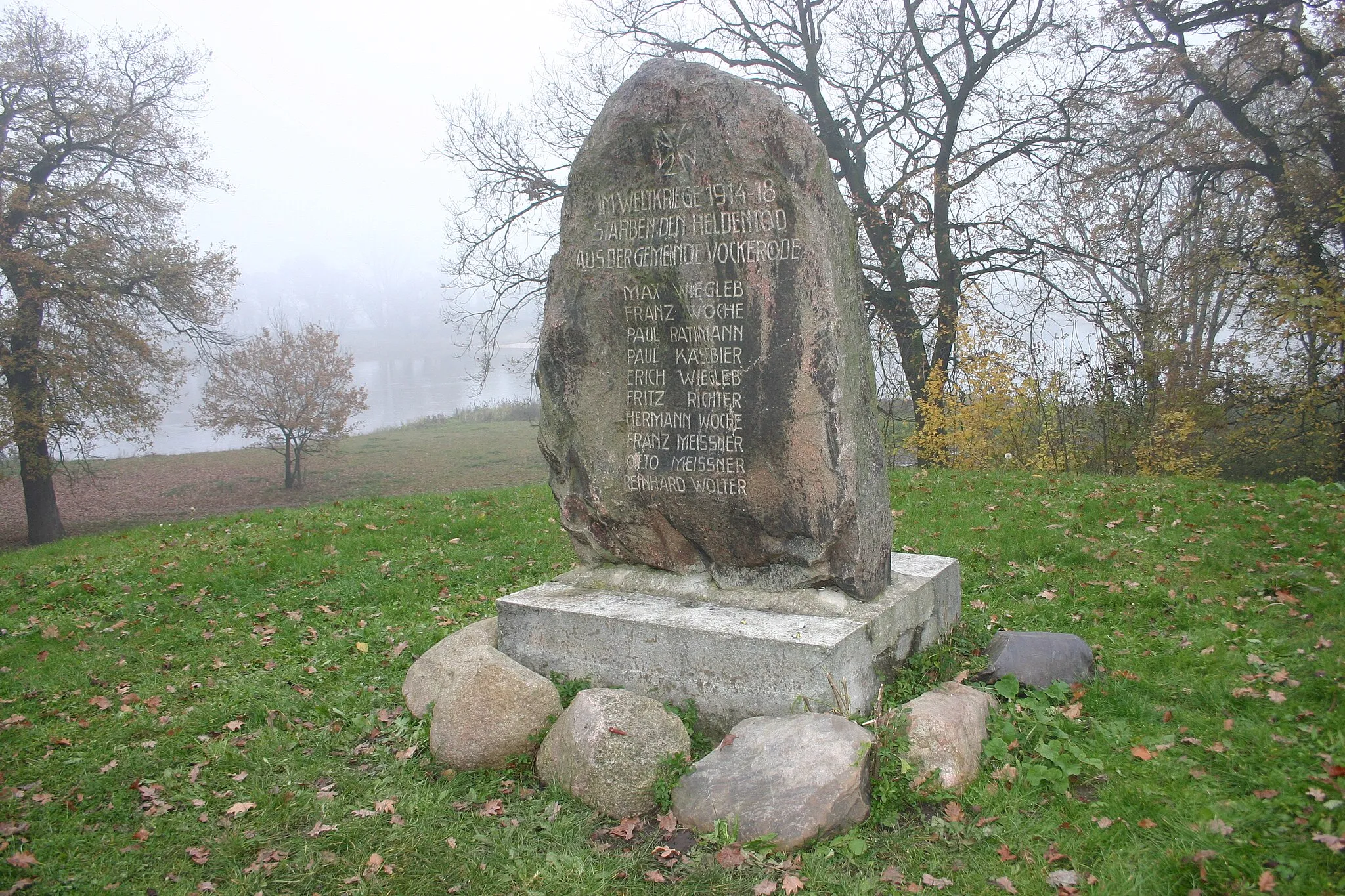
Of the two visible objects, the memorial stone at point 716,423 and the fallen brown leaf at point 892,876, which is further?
the memorial stone at point 716,423

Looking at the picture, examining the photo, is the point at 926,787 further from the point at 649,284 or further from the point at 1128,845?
the point at 649,284

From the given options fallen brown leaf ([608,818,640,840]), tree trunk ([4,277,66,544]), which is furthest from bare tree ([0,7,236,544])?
fallen brown leaf ([608,818,640,840])

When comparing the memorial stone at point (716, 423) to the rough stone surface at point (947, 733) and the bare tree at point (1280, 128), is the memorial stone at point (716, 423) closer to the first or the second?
the rough stone surface at point (947, 733)

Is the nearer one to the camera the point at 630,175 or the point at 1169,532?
the point at 630,175

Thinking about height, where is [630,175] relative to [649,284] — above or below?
above

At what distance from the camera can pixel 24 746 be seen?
504 cm

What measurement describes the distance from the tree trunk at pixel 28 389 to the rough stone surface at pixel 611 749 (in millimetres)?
15364

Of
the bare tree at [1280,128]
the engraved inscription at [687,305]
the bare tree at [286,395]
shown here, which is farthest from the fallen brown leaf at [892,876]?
the bare tree at [286,395]

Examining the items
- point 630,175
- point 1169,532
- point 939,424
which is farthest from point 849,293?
point 939,424

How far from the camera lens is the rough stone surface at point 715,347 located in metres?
4.95

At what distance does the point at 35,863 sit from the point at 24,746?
4.98 feet

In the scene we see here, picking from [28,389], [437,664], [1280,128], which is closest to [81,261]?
[28,389]

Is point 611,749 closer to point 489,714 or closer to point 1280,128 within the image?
point 489,714

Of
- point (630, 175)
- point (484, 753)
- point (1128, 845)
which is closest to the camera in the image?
point (1128, 845)
